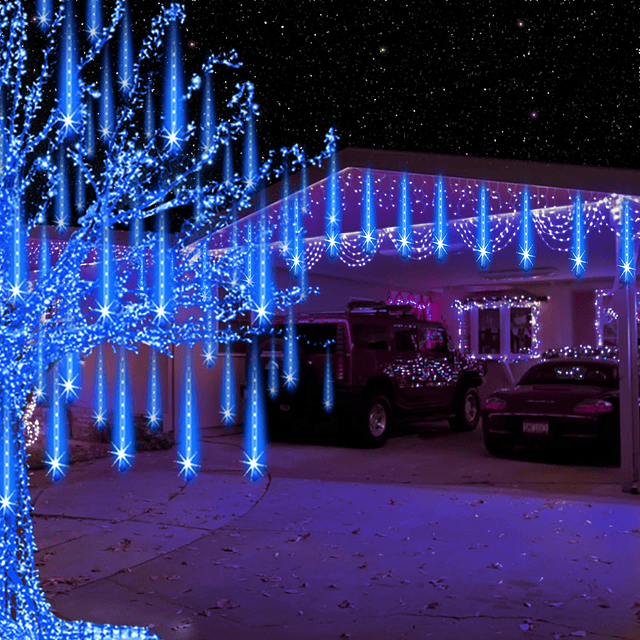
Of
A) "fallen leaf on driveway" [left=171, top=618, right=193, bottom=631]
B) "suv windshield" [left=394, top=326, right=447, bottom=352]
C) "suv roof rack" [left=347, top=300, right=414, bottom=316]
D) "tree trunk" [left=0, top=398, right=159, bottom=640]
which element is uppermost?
"suv roof rack" [left=347, top=300, right=414, bottom=316]

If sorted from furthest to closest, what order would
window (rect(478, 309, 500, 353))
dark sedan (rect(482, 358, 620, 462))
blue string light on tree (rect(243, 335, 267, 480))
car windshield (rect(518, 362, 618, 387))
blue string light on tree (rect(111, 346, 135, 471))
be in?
window (rect(478, 309, 500, 353)), blue string light on tree (rect(243, 335, 267, 480)), car windshield (rect(518, 362, 618, 387)), blue string light on tree (rect(111, 346, 135, 471)), dark sedan (rect(482, 358, 620, 462))

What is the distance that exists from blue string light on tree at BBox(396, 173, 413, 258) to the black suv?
1.11 m

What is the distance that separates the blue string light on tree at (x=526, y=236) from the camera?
9172 mm

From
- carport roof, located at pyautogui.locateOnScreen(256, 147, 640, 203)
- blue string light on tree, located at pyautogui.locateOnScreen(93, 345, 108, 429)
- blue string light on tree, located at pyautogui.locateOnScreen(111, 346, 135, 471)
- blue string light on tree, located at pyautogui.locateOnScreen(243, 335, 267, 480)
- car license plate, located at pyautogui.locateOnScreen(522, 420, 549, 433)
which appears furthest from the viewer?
blue string light on tree, located at pyautogui.locateOnScreen(93, 345, 108, 429)

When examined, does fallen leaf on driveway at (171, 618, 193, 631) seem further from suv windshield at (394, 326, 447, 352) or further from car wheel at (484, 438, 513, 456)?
suv windshield at (394, 326, 447, 352)

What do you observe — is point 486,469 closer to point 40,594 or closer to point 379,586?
point 379,586

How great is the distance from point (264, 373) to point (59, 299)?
330 inches

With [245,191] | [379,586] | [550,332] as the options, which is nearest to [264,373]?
[245,191]

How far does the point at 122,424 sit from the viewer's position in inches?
467

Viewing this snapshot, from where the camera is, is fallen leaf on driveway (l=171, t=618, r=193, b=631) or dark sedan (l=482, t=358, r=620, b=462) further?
dark sedan (l=482, t=358, r=620, b=462)

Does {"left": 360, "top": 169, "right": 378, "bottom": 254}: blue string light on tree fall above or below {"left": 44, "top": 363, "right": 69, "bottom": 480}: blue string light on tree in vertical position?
above

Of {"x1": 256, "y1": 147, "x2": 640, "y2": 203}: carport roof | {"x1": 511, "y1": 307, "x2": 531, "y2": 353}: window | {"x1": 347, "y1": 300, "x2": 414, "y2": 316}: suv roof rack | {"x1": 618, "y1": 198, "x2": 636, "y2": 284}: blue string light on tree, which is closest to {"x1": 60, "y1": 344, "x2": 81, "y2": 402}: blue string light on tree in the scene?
{"x1": 347, "y1": 300, "x2": 414, "y2": 316}: suv roof rack

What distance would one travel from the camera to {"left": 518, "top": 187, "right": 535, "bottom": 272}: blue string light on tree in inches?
361

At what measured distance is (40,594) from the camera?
365 centimetres
